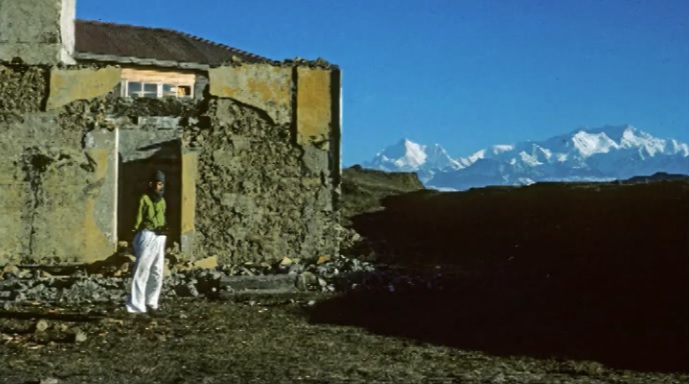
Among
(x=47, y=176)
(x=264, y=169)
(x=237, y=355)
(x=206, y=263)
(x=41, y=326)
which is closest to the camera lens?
(x=237, y=355)

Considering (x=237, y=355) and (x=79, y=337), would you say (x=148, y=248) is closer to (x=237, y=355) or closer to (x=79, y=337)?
(x=79, y=337)

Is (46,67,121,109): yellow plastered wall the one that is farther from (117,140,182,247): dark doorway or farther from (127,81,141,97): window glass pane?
(127,81,141,97): window glass pane

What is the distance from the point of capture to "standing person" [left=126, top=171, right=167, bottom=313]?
23.5 feet

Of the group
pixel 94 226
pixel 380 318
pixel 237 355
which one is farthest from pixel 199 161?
pixel 237 355

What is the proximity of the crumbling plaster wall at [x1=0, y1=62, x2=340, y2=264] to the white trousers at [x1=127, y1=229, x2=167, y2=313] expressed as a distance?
109 inches

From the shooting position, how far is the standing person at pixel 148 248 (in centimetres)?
716

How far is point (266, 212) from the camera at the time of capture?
10.3 metres

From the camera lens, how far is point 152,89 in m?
21.4

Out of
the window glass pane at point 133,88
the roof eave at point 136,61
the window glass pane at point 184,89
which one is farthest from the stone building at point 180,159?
the window glass pane at point 184,89

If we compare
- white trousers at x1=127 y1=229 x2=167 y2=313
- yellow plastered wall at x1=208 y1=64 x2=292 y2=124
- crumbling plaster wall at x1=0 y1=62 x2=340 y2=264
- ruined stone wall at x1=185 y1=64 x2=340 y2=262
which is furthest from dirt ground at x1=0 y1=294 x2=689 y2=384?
yellow plastered wall at x1=208 y1=64 x2=292 y2=124

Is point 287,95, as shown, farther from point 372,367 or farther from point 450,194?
point 450,194

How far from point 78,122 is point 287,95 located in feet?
8.90

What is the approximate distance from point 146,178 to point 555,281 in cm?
567

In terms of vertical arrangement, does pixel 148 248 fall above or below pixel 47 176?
below
